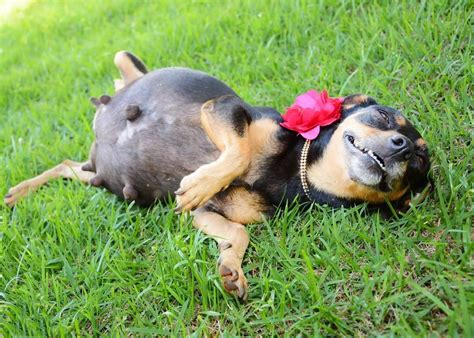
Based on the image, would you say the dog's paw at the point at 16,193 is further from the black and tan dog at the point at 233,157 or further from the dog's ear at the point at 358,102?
the dog's ear at the point at 358,102

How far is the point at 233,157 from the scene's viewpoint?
134 inches

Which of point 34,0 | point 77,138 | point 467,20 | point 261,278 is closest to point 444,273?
point 261,278

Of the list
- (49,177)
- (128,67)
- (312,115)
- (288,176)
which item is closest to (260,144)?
(288,176)

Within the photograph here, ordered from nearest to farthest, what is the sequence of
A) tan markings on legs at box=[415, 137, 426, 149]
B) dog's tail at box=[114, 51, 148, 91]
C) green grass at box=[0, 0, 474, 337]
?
green grass at box=[0, 0, 474, 337] < tan markings on legs at box=[415, 137, 426, 149] < dog's tail at box=[114, 51, 148, 91]

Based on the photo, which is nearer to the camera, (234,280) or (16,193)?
(234,280)

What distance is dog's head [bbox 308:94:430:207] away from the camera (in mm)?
3221

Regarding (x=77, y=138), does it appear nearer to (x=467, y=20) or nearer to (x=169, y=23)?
(x=169, y=23)

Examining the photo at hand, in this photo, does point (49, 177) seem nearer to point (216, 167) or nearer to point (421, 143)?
point (216, 167)

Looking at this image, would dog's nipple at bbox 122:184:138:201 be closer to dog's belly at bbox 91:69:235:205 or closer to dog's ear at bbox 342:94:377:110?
dog's belly at bbox 91:69:235:205

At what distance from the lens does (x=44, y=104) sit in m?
5.99

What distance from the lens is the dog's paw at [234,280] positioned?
9.60ft

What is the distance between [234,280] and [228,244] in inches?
14.3

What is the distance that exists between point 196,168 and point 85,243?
1.04m

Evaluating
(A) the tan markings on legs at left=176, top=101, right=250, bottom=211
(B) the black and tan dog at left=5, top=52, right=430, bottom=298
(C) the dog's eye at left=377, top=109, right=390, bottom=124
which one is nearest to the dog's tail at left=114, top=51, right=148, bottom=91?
(B) the black and tan dog at left=5, top=52, right=430, bottom=298
